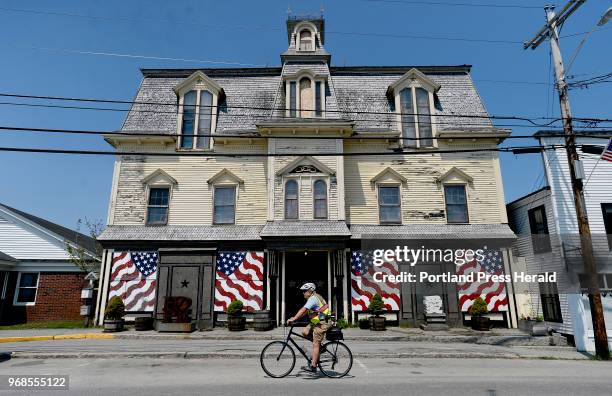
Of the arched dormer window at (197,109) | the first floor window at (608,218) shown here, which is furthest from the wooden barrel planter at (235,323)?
the first floor window at (608,218)

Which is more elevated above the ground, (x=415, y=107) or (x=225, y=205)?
(x=415, y=107)

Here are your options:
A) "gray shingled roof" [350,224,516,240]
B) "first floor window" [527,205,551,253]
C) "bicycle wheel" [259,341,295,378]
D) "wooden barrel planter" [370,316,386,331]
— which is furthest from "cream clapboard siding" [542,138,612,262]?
"bicycle wheel" [259,341,295,378]

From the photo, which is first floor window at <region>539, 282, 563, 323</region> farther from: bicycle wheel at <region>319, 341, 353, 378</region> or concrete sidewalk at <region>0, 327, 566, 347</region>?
bicycle wheel at <region>319, 341, 353, 378</region>

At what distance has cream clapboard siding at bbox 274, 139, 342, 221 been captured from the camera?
1688cm

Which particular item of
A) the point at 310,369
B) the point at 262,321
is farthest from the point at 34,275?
the point at 310,369

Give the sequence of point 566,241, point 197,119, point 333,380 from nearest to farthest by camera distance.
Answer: point 333,380 → point 566,241 → point 197,119

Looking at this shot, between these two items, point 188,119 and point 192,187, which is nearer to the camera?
point 192,187

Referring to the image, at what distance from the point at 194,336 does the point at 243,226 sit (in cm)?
519

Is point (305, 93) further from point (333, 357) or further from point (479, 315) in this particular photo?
point (333, 357)

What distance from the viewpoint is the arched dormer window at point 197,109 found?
732 inches

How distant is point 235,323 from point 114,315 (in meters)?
4.79

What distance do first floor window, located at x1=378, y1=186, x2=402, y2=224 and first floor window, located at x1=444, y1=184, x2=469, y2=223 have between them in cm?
228

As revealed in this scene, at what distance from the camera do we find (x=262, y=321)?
15.0 meters

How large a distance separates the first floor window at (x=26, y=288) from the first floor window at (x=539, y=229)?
2328 cm
